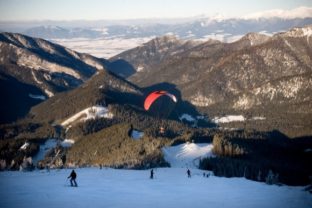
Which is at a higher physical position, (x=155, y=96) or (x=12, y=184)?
(x=155, y=96)

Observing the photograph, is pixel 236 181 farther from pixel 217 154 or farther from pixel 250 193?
pixel 217 154

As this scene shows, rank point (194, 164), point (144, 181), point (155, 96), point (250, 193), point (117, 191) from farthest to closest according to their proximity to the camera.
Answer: point (194, 164) → point (155, 96) → point (144, 181) → point (250, 193) → point (117, 191)

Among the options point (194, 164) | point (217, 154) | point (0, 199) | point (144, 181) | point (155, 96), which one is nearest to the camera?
point (0, 199)

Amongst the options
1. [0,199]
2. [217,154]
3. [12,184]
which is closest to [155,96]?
[12,184]

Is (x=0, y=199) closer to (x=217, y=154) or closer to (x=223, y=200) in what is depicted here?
(x=223, y=200)

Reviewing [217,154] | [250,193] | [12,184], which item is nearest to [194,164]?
[217,154]

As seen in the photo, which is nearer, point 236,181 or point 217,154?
point 236,181

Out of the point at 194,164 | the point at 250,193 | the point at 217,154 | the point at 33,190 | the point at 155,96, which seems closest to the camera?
the point at 33,190
